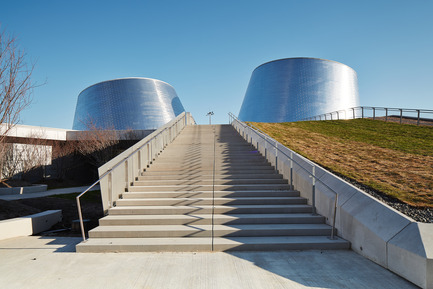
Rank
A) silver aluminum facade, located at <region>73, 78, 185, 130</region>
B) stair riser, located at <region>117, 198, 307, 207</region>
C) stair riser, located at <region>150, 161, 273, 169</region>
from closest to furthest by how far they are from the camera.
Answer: stair riser, located at <region>117, 198, 307, 207</region>, stair riser, located at <region>150, 161, 273, 169</region>, silver aluminum facade, located at <region>73, 78, 185, 130</region>

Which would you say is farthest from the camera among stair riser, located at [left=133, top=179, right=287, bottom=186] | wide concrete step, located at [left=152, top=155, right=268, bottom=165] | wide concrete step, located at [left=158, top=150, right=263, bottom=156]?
wide concrete step, located at [left=158, top=150, right=263, bottom=156]

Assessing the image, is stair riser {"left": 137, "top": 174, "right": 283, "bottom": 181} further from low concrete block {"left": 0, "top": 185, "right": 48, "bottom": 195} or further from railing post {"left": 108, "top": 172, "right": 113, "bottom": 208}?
low concrete block {"left": 0, "top": 185, "right": 48, "bottom": 195}

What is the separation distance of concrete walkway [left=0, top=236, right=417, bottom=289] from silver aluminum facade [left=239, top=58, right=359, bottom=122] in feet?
108

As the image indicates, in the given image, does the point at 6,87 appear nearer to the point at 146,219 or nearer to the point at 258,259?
the point at 146,219

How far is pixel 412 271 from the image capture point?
3.14 metres

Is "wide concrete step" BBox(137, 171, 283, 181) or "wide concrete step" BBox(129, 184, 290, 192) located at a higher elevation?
"wide concrete step" BBox(137, 171, 283, 181)

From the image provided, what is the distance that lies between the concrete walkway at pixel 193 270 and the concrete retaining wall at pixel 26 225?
1218 mm

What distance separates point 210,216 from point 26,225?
4028 millimetres

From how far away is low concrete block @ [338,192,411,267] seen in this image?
11.8 ft

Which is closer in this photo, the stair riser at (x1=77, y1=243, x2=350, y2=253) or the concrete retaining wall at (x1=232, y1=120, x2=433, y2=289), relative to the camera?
the concrete retaining wall at (x1=232, y1=120, x2=433, y2=289)

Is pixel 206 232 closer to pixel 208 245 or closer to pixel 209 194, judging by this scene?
pixel 208 245

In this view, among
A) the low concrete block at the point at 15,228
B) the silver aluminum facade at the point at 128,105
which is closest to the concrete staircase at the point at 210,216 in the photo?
the low concrete block at the point at 15,228

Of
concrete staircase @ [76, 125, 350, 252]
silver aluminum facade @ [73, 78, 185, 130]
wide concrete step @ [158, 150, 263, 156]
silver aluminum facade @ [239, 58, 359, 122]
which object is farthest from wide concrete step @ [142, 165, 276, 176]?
silver aluminum facade @ [73, 78, 185, 130]

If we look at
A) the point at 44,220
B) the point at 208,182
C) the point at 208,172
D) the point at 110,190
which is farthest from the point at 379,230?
the point at 44,220
